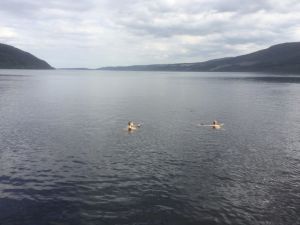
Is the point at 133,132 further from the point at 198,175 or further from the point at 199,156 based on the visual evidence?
the point at 198,175

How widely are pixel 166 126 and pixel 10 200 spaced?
41.3m

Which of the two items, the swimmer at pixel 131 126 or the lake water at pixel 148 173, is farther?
the swimmer at pixel 131 126

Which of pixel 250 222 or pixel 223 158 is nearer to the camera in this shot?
pixel 250 222

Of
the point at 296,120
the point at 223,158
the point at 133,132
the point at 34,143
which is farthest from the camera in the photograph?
the point at 296,120

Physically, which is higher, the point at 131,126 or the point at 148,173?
the point at 131,126

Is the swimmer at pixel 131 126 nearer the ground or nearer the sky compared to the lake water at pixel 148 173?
nearer the sky

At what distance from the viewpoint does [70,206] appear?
31250 millimetres

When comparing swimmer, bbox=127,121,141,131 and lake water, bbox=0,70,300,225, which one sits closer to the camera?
lake water, bbox=0,70,300,225

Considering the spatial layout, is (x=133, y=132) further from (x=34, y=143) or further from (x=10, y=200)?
(x=10, y=200)

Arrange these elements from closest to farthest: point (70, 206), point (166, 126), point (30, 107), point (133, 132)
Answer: point (70, 206)
point (133, 132)
point (166, 126)
point (30, 107)

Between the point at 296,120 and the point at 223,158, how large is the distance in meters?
41.1

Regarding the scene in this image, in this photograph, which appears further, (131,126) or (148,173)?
(131,126)

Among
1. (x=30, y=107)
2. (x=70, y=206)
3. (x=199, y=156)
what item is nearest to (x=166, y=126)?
(x=199, y=156)

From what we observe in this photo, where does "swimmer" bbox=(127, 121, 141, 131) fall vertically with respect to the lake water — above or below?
above
